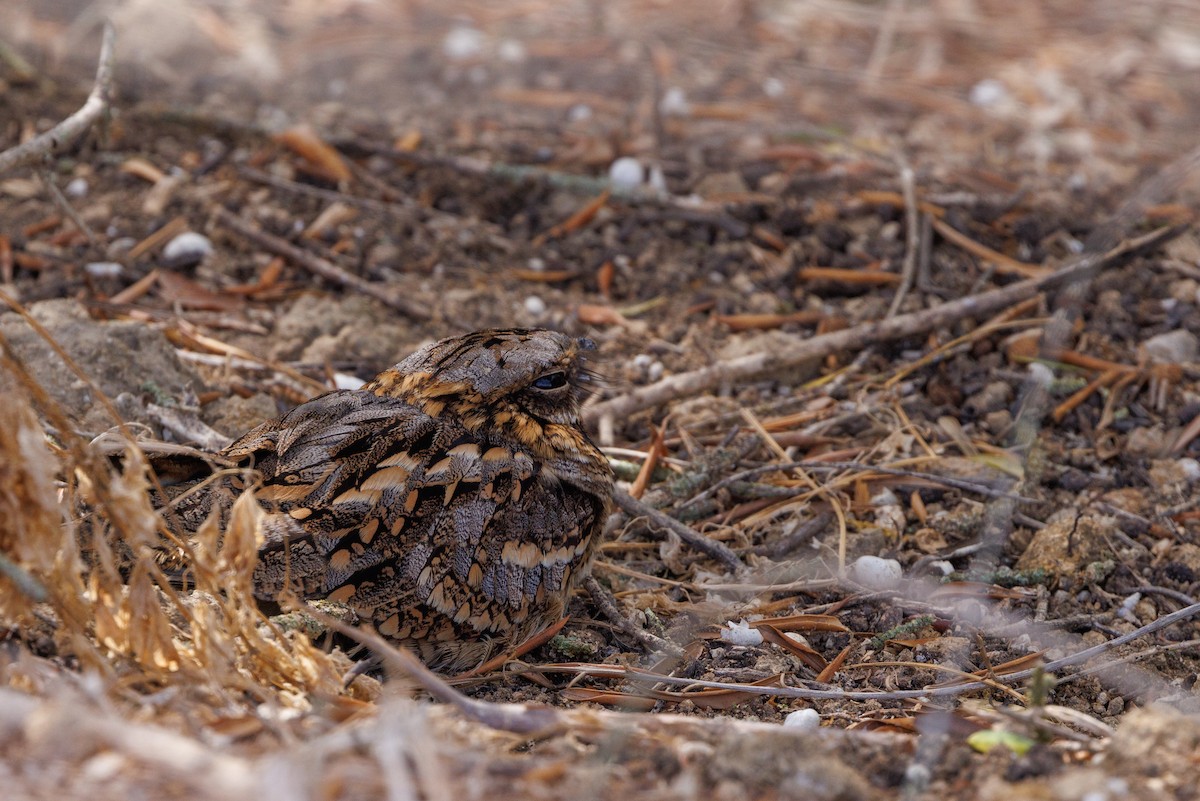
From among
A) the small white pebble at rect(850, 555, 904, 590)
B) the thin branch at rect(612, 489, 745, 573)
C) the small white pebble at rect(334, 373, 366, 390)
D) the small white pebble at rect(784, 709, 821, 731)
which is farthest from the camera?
the small white pebble at rect(334, 373, 366, 390)

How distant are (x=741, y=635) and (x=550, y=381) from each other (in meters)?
0.90

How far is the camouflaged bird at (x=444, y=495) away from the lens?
291cm

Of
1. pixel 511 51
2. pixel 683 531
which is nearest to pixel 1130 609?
pixel 683 531

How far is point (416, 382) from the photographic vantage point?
3.27m

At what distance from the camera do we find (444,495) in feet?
9.96

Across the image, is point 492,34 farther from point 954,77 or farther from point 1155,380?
point 1155,380

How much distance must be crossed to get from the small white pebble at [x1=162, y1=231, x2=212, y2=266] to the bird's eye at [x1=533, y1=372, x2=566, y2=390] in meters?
2.09

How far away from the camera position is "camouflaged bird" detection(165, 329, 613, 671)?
291 centimetres

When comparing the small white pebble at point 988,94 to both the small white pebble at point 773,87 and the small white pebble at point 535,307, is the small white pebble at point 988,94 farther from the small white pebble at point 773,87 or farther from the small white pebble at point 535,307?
the small white pebble at point 535,307

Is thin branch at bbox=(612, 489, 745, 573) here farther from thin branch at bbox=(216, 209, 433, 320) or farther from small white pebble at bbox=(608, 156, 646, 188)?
small white pebble at bbox=(608, 156, 646, 188)

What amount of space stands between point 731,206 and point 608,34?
2174 mm

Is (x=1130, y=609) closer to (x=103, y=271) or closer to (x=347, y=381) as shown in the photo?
(x=347, y=381)

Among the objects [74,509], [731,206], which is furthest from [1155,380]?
[74,509]

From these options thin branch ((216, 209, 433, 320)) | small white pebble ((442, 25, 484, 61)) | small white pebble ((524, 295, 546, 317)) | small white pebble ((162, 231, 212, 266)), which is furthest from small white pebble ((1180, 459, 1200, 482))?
small white pebble ((442, 25, 484, 61))
